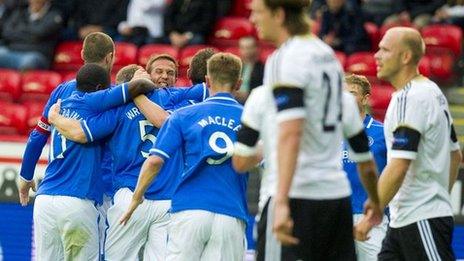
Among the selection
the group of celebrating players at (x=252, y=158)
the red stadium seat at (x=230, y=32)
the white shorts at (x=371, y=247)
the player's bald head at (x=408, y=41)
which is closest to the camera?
the group of celebrating players at (x=252, y=158)

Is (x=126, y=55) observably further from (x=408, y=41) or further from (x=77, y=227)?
(x=408, y=41)

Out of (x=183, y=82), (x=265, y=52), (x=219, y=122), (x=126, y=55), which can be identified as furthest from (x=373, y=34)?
(x=219, y=122)

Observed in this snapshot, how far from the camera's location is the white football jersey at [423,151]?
7.08 metres

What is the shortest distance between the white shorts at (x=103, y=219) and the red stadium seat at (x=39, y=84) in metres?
5.82

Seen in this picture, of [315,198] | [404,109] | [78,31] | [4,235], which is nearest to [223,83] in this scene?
[404,109]

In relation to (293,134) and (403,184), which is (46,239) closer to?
(403,184)

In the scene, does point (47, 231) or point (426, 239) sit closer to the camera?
point (426, 239)

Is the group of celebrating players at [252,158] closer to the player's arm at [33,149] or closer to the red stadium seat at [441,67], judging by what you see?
the player's arm at [33,149]

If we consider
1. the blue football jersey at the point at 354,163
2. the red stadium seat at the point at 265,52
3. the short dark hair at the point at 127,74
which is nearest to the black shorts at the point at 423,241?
the blue football jersey at the point at 354,163

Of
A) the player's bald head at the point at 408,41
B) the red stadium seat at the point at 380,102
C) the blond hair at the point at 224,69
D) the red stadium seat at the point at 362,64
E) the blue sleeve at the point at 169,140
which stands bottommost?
the red stadium seat at the point at 380,102

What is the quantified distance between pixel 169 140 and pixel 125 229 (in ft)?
4.90

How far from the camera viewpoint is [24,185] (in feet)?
30.7

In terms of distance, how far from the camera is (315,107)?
5895mm

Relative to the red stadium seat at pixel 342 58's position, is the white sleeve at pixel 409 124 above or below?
above
